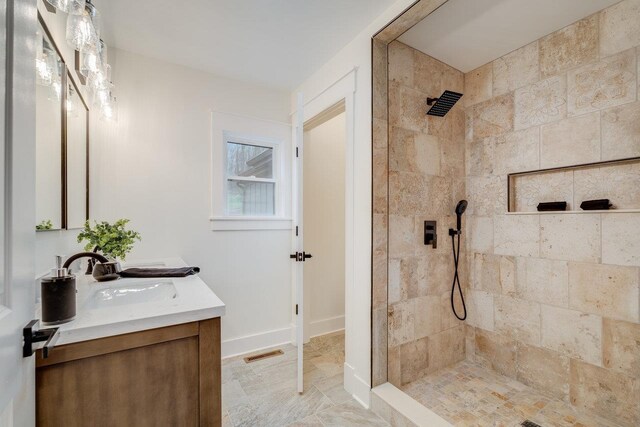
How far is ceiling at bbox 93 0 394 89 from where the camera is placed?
176 centimetres

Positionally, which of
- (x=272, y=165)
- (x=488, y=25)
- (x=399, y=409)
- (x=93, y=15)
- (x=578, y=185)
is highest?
(x=488, y=25)

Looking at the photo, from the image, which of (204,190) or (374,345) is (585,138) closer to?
(374,345)

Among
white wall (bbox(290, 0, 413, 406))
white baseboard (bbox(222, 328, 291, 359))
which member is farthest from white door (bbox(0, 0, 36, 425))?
white baseboard (bbox(222, 328, 291, 359))

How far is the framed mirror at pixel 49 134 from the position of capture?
110 cm

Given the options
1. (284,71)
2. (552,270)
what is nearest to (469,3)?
(284,71)

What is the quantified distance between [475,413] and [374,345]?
733 mm

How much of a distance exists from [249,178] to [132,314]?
6.19 feet

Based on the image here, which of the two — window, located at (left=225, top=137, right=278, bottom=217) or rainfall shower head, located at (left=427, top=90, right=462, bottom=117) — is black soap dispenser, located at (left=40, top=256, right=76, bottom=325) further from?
rainfall shower head, located at (left=427, top=90, right=462, bottom=117)

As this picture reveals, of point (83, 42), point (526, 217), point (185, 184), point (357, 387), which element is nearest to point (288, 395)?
point (357, 387)

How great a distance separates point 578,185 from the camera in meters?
1.92

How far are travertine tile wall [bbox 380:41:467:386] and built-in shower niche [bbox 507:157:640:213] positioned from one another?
44cm

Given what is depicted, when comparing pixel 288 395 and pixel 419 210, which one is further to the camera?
pixel 419 210

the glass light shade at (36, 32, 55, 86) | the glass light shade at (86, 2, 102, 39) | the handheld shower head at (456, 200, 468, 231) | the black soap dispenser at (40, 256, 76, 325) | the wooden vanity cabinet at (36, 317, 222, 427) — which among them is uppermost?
the glass light shade at (86, 2, 102, 39)

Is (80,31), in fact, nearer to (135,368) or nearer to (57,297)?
(57,297)
